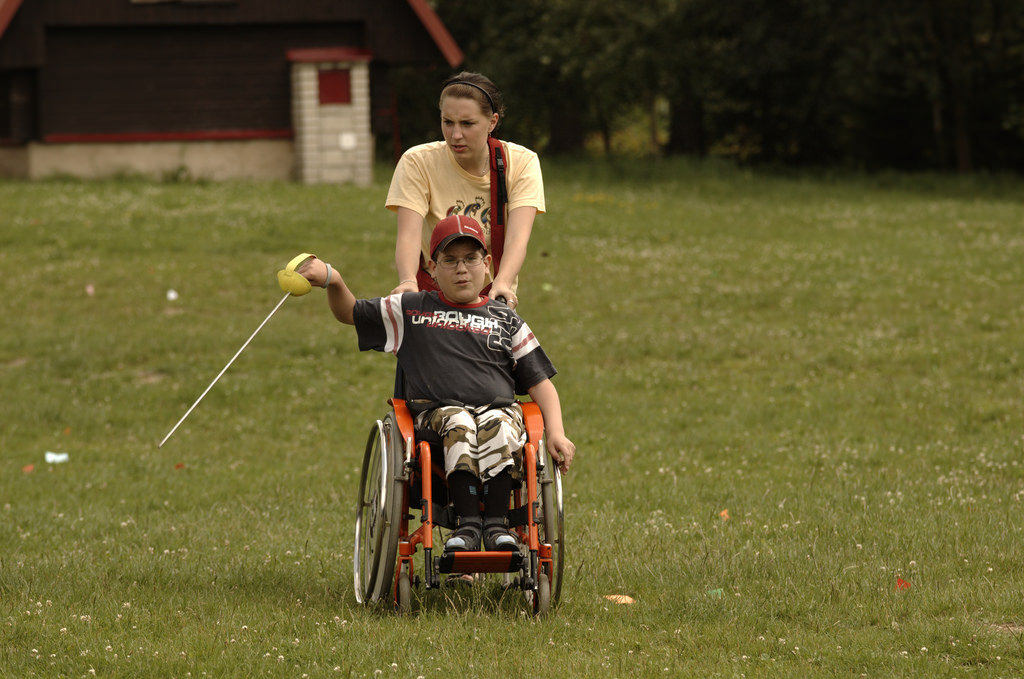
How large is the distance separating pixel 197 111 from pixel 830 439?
20.8 meters

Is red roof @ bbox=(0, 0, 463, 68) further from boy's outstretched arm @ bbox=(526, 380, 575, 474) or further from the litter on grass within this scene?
the litter on grass

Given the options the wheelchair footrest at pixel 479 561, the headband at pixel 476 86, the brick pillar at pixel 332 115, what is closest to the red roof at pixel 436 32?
the brick pillar at pixel 332 115

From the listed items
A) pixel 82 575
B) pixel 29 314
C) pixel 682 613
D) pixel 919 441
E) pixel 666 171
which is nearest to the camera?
pixel 682 613

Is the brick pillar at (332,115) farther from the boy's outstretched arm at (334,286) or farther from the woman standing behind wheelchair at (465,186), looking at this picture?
the boy's outstretched arm at (334,286)

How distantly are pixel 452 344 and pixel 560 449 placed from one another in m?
0.60

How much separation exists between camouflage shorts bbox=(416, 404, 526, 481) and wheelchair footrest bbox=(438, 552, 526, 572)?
1.16 ft

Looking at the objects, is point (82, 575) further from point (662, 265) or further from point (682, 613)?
point (662, 265)

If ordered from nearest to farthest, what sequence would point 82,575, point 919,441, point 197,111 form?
point 82,575, point 919,441, point 197,111

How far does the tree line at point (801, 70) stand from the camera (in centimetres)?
3092

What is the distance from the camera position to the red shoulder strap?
545 centimetres

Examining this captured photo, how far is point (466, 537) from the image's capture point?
4.70m

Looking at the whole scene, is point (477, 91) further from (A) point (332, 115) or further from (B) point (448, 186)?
(A) point (332, 115)

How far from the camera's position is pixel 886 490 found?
7.49m

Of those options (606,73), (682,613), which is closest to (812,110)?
(606,73)
